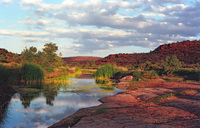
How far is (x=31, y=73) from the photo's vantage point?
21.5m

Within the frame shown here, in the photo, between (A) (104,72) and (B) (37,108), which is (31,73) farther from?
(A) (104,72)

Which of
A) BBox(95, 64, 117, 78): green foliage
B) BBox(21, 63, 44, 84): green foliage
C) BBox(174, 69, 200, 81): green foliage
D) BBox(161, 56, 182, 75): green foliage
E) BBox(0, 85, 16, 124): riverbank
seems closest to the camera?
BBox(0, 85, 16, 124): riverbank

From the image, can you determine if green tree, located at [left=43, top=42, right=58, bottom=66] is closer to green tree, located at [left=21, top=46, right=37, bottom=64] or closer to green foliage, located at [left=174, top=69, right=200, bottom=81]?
green tree, located at [left=21, top=46, right=37, bottom=64]

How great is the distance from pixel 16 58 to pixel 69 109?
3286 centimetres

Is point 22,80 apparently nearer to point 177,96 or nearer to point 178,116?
point 177,96

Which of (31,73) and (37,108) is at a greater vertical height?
A: (31,73)

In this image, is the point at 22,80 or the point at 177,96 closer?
the point at 177,96

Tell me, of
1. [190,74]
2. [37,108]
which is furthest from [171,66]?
[37,108]

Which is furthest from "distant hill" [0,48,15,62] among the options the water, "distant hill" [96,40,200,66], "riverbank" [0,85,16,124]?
"distant hill" [96,40,200,66]

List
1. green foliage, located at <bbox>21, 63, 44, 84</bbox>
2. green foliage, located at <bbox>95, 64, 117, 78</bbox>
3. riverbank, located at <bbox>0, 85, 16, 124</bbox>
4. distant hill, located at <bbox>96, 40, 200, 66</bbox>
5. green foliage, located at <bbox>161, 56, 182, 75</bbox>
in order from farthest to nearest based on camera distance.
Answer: distant hill, located at <bbox>96, 40, 200, 66</bbox> → green foliage, located at <bbox>95, 64, 117, 78</bbox> → green foliage, located at <bbox>161, 56, 182, 75</bbox> → green foliage, located at <bbox>21, 63, 44, 84</bbox> → riverbank, located at <bbox>0, 85, 16, 124</bbox>

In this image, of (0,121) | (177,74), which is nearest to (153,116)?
(0,121)

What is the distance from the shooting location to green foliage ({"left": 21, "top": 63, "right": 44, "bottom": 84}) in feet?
69.5

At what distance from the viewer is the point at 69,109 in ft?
37.9

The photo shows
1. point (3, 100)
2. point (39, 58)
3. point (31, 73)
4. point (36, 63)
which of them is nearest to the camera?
point (3, 100)
